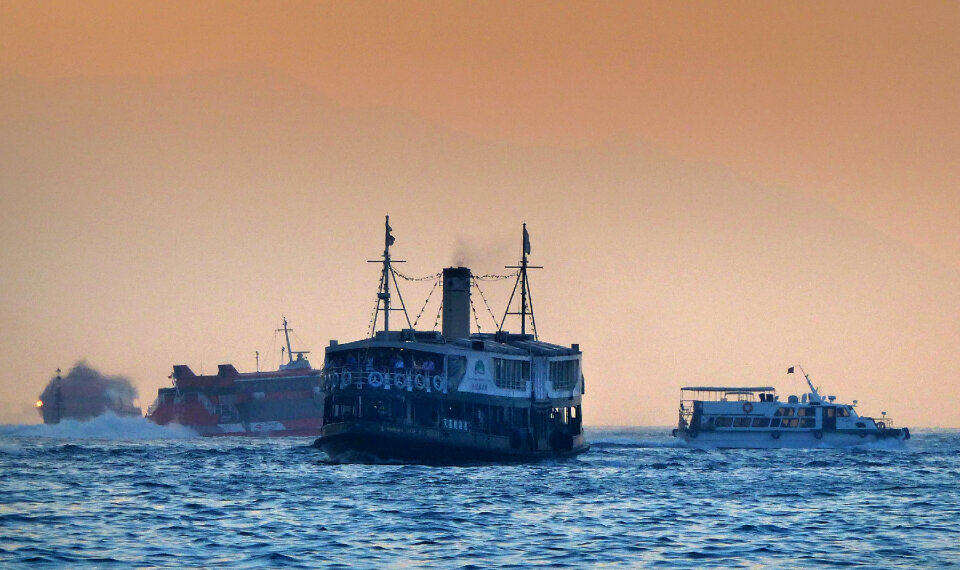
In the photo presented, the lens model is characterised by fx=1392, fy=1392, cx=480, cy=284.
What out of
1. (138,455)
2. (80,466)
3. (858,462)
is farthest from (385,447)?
(858,462)

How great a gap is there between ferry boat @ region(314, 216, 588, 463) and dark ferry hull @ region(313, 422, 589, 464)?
6 cm

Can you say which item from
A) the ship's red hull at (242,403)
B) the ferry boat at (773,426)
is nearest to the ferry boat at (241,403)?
the ship's red hull at (242,403)

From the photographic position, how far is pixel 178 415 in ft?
586

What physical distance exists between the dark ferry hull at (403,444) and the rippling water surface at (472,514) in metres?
1.01

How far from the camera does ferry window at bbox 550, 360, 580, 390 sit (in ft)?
313

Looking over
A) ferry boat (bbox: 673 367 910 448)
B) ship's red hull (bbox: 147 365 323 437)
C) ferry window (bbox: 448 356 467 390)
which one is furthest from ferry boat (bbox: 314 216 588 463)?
ship's red hull (bbox: 147 365 323 437)

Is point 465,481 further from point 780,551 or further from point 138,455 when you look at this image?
point 138,455

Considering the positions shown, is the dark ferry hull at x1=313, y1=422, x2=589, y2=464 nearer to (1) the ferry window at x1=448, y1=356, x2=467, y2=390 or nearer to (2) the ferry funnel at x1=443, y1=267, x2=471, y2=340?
(1) the ferry window at x1=448, y1=356, x2=467, y2=390

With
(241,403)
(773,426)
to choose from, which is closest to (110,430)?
(241,403)

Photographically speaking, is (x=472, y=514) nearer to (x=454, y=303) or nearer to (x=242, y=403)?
(x=454, y=303)

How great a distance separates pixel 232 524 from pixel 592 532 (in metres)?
12.8

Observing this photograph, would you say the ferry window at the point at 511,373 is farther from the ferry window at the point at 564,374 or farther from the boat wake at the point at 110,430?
the boat wake at the point at 110,430

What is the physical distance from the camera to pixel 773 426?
125 meters

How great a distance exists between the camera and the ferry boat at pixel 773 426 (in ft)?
409
